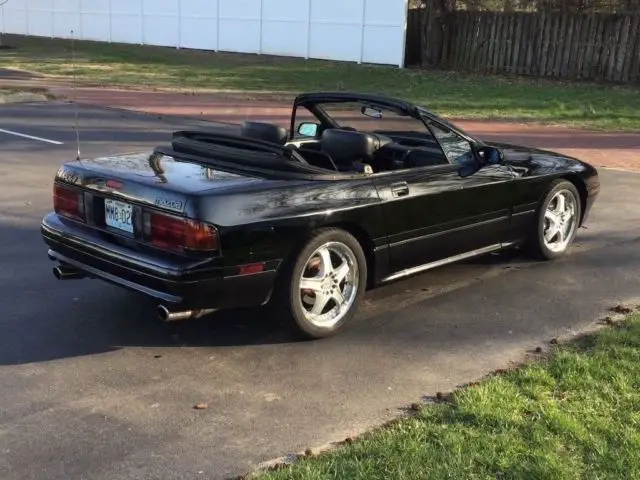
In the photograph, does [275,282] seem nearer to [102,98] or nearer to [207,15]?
[102,98]

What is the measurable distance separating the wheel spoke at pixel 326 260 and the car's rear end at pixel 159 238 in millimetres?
380

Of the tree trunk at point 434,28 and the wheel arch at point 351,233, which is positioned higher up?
the tree trunk at point 434,28

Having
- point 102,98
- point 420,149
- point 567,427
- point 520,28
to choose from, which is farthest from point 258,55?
point 567,427

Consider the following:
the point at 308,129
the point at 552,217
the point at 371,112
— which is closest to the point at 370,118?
the point at 371,112

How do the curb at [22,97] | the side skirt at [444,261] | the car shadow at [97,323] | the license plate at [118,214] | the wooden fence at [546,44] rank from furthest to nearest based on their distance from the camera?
the wooden fence at [546,44] → the curb at [22,97] → the side skirt at [444,261] → the car shadow at [97,323] → the license plate at [118,214]

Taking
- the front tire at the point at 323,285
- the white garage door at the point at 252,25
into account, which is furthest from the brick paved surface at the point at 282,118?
the white garage door at the point at 252,25

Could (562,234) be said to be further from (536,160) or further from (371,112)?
(371,112)

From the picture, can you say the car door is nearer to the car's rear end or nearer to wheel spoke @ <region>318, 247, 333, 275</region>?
wheel spoke @ <region>318, 247, 333, 275</region>

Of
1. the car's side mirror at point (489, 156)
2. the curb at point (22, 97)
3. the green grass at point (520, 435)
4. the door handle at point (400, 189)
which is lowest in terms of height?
the curb at point (22, 97)

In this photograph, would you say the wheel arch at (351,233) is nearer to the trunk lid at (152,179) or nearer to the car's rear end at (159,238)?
the car's rear end at (159,238)

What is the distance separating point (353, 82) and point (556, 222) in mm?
18499

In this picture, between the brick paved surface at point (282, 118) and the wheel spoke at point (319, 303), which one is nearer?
the wheel spoke at point (319, 303)

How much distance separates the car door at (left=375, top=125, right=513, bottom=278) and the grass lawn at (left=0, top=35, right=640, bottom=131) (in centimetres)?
1132

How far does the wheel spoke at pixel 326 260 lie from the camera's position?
16.4 feet
